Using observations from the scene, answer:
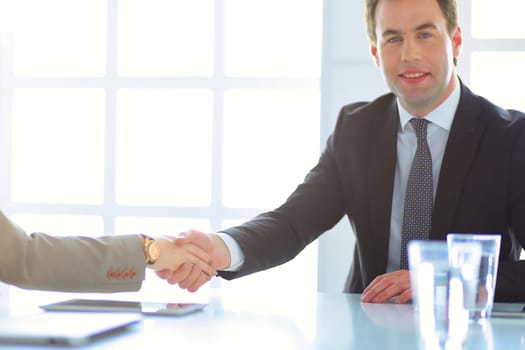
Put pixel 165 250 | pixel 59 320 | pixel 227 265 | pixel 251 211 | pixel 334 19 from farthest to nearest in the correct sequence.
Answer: pixel 251 211 < pixel 334 19 < pixel 227 265 < pixel 165 250 < pixel 59 320

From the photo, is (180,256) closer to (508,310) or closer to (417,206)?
(417,206)

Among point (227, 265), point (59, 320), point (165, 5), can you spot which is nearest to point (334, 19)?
point (165, 5)

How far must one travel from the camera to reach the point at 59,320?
1.16 meters

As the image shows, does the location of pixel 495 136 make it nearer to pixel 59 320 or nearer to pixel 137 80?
pixel 59 320

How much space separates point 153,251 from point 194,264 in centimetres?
26

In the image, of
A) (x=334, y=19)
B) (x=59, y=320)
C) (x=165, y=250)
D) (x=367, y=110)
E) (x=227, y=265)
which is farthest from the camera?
(x=334, y=19)

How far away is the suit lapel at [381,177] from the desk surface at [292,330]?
2.30ft

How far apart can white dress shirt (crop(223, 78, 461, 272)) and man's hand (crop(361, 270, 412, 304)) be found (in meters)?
0.50

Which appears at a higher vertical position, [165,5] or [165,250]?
[165,5]

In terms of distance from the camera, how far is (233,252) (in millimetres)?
2242

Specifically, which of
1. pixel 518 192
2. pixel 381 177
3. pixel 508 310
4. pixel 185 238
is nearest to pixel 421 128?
pixel 381 177

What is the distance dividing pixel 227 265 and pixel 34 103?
8.52 ft

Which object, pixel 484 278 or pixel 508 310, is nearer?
pixel 484 278

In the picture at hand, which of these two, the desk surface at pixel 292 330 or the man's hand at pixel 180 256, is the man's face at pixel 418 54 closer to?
the man's hand at pixel 180 256
